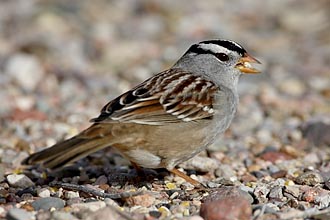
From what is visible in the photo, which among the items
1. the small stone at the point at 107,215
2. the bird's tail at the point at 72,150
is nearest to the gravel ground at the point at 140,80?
the small stone at the point at 107,215

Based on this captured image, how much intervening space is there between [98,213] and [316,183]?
1.58 m

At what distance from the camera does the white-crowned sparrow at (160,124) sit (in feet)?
15.2

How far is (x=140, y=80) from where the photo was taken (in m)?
7.75

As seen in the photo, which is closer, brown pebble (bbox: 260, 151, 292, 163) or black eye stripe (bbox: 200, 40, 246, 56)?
black eye stripe (bbox: 200, 40, 246, 56)

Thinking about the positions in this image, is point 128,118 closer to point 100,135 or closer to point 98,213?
point 100,135

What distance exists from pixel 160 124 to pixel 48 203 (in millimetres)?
876

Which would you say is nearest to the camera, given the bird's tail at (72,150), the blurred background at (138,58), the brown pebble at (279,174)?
Result: the bird's tail at (72,150)

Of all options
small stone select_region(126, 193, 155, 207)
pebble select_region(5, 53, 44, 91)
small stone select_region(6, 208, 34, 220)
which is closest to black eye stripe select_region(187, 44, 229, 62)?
small stone select_region(126, 193, 155, 207)

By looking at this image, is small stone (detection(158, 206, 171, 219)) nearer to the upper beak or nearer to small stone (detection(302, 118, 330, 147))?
the upper beak

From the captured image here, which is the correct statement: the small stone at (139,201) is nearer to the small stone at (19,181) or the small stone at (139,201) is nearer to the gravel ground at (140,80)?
the gravel ground at (140,80)

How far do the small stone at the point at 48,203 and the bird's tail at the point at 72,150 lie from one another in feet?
1.06

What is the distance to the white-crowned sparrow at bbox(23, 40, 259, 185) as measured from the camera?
4.64 m

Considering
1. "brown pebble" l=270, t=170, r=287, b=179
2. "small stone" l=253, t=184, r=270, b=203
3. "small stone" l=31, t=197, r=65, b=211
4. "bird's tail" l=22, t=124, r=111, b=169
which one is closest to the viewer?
"small stone" l=31, t=197, r=65, b=211

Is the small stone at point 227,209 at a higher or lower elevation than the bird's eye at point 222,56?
lower
